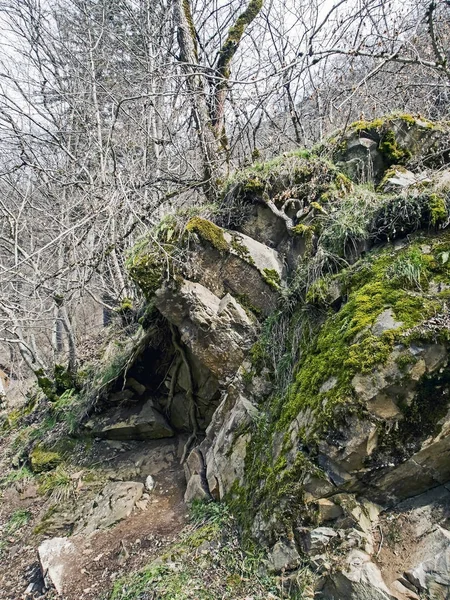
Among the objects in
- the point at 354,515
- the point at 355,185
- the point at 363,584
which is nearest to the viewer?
the point at 363,584

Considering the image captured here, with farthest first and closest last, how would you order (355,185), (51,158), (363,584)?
(51,158) < (355,185) < (363,584)

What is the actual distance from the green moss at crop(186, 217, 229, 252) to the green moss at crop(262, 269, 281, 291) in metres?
0.57

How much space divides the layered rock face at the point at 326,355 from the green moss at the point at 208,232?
0.02 m

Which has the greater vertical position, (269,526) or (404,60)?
(404,60)

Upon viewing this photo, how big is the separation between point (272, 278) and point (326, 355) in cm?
154

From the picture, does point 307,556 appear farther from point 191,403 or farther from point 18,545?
point 18,545

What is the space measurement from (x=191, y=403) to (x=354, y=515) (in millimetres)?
2866

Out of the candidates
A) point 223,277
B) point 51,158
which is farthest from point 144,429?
point 51,158

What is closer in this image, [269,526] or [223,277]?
[269,526]

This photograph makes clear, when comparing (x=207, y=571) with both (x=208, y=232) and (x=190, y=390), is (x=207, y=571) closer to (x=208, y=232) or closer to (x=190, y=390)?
(x=190, y=390)

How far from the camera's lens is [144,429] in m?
5.30

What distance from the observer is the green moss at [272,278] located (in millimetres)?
4305

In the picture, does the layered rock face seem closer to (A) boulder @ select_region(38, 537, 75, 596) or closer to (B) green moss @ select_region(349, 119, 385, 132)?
(B) green moss @ select_region(349, 119, 385, 132)

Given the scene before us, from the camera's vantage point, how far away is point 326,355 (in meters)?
3.01
